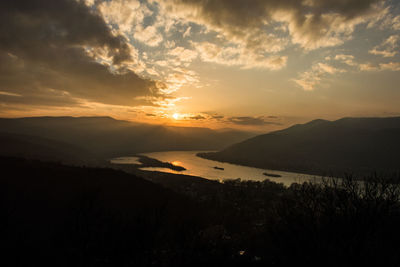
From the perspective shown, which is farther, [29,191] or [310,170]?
[310,170]

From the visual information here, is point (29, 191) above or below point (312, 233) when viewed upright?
below

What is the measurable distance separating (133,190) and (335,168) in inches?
7833

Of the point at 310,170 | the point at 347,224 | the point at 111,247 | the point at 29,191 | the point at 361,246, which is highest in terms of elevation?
the point at 347,224

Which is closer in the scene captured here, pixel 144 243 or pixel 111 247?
pixel 144 243

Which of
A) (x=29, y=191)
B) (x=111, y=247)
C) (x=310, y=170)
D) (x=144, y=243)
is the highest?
(x=144, y=243)

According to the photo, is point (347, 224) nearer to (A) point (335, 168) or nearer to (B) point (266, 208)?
(B) point (266, 208)

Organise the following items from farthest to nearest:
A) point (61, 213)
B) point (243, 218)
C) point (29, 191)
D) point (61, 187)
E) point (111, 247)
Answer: point (243, 218), point (61, 187), point (29, 191), point (61, 213), point (111, 247)

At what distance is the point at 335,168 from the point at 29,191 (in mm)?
225856

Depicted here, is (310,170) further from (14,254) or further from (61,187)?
(14,254)

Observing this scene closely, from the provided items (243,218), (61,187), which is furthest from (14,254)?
(243,218)

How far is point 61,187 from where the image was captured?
53.8m

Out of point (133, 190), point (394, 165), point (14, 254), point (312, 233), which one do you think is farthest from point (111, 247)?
point (394, 165)

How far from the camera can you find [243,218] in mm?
64625

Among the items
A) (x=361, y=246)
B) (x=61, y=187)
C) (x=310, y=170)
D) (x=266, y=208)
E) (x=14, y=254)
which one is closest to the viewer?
(x=361, y=246)
